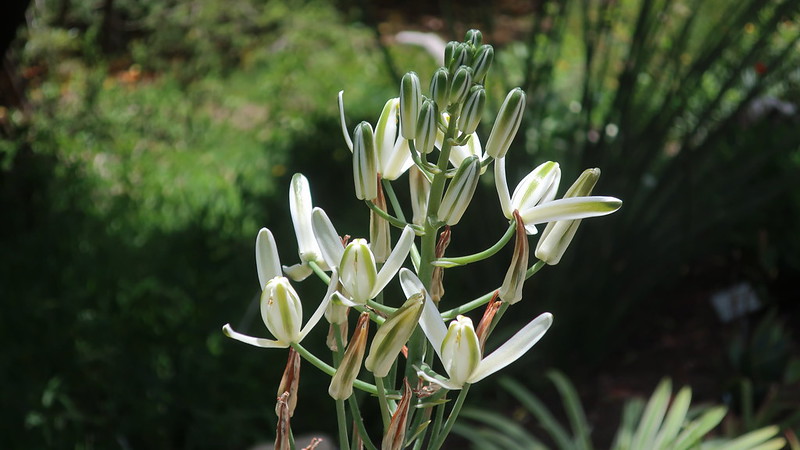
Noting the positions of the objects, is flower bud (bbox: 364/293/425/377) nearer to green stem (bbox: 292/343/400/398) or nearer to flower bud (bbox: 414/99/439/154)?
green stem (bbox: 292/343/400/398)

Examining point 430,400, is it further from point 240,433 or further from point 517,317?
point 517,317

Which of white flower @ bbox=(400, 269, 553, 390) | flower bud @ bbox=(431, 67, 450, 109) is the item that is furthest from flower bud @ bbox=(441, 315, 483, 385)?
flower bud @ bbox=(431, 67, 450, 109)

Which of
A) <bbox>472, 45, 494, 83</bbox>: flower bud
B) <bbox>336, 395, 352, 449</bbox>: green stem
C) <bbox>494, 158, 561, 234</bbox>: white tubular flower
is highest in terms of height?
<bbox>472, 45, 494, 83</bbox>: flower bud

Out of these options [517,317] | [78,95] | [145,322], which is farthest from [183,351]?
[78,95]

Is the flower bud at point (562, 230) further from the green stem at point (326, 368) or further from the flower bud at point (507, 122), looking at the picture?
the green stem at point (326, 368)

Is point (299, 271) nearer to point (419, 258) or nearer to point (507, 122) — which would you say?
point (419, 258)

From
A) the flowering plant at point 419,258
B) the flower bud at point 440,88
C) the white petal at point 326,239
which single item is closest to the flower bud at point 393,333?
the flowering plant at point 419,258
